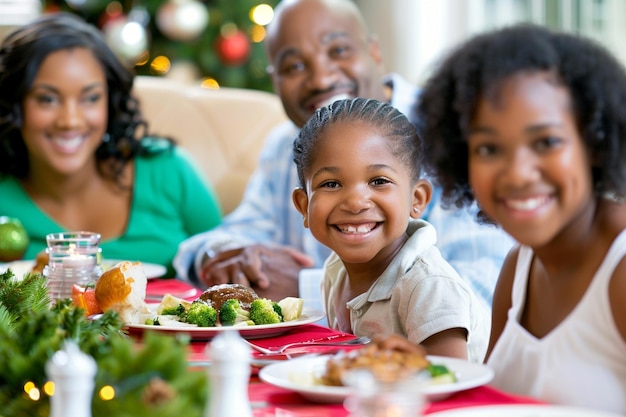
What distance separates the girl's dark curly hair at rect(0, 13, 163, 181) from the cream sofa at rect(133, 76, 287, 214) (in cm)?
36

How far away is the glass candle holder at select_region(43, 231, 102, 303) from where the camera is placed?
6.56ft

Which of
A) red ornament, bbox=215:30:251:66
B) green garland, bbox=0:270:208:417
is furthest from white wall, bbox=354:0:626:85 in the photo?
green garland, bbox=0:270:208:417

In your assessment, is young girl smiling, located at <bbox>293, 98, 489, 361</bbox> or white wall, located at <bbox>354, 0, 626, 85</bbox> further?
white wall, located at <bbox>354, 0, 626, 85</bbox>

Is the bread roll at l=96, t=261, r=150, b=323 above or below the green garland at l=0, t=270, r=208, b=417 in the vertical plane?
above

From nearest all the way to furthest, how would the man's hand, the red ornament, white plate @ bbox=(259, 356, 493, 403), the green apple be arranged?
white plate @ bbox=(259, 356, 493, 403), the man's hand, the green apple, the red ornament

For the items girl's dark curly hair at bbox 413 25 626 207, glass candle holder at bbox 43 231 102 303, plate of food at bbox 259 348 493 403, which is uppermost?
girl's dark curly hair at bbox 413 25 626 207

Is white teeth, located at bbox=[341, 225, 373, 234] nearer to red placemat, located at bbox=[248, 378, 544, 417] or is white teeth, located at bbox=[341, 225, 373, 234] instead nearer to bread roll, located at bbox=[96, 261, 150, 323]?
bread roll, located at bbox=[96, 261, 150, 323]

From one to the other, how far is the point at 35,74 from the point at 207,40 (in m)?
2.22

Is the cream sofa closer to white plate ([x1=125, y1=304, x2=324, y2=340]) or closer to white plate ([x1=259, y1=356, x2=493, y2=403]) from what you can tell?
white plate ([x1=125, y1=304, x2=324, y2=340])

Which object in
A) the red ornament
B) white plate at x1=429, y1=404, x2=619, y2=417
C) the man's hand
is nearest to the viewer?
white plate at x1=429, y1=404, x2=619, y2=417

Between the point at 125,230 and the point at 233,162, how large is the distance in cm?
77

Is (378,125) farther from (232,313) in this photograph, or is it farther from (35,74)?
(35,74)

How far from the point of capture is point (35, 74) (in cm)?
317

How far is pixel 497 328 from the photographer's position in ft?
4.95
